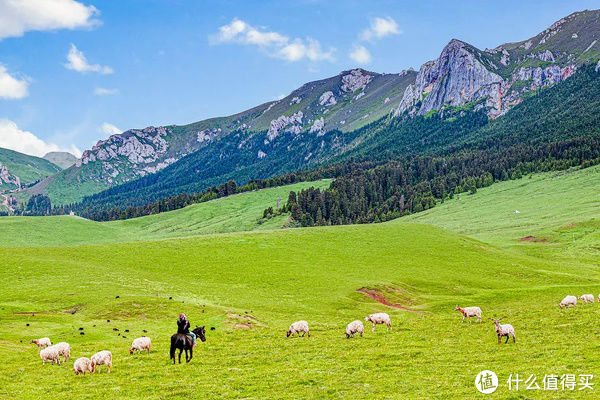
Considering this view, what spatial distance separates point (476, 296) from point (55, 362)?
55.9m

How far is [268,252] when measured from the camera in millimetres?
87625

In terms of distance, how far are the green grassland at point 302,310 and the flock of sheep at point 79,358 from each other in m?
0.79

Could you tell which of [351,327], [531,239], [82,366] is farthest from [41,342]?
[531,239]

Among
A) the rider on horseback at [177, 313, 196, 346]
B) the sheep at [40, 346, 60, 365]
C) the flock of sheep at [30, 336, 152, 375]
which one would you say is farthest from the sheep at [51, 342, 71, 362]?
the rider on horseback at [177, 313, 196, 346]

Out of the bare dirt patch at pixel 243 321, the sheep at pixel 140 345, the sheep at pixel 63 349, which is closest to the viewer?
the sheep at pixel 63 349

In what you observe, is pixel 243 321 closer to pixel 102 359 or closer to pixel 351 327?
pixel 351 327

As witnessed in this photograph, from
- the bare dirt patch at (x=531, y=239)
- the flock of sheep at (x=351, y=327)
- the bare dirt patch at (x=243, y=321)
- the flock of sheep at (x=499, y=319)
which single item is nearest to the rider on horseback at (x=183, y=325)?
the flock of sheep at (x=351, y=327)

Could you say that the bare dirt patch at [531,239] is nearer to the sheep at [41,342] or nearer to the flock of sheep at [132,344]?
the flock of sheep at [132,344]

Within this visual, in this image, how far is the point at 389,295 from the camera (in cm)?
6631

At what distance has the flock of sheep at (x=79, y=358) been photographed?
27.9 m

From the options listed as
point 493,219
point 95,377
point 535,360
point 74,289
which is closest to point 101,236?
point 74,289

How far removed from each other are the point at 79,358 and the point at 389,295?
154 feet

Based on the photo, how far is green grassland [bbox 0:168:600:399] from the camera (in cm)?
2406

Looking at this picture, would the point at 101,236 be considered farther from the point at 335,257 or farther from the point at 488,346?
the point at 488,346
